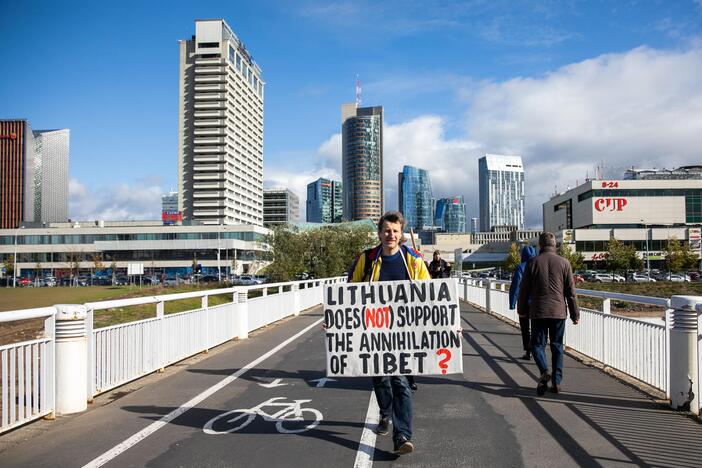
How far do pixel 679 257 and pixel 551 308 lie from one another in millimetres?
87493

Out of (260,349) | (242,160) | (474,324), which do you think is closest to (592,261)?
(474,324)

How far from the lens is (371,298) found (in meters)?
5.65

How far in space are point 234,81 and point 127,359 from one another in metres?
175

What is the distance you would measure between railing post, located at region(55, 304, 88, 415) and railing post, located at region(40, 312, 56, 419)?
3.3 inches

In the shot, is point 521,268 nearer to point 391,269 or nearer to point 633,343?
point 633,343

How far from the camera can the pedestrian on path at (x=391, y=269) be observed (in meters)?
5.23

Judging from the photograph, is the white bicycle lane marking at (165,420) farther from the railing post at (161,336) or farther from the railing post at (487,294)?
the railing post at (487,294)

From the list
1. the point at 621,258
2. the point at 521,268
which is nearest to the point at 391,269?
the point at 521,268

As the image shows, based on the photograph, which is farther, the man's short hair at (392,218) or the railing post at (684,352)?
the railing post at (684,352)

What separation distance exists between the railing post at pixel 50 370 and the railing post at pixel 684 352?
6.79 m

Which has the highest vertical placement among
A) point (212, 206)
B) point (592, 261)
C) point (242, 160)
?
point (242, 160)

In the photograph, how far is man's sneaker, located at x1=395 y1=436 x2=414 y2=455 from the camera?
5.00 m

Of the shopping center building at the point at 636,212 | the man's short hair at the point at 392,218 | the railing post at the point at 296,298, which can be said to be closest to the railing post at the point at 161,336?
the man's short hair at the point at 392,218

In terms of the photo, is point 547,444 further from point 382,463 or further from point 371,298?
point 371,298
